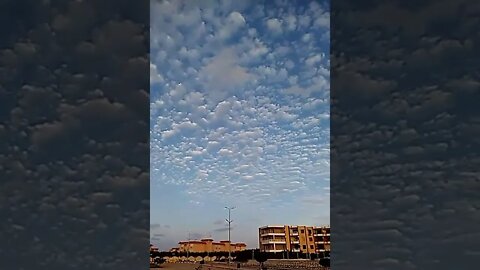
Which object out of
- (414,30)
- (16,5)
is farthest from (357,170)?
(16,5)

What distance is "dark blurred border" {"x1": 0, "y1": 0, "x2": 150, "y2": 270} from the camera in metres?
2.32

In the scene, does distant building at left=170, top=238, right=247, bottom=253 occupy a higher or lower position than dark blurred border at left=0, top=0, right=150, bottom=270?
lower

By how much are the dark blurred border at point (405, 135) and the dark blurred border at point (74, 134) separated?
97cm

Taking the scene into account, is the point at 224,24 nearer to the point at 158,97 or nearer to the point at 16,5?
the point at 158,97

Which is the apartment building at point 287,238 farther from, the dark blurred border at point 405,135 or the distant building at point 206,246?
the dark blurred border at point 405,135

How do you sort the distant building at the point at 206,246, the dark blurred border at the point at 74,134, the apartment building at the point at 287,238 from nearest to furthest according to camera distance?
the dark blurred border at the point at 74,134 → the distant building at the point at 206,246 → the apartment building at the point at 287,238

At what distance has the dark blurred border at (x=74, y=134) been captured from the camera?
7.60ft

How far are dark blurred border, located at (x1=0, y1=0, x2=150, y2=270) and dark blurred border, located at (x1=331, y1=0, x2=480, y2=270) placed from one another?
0.97 m

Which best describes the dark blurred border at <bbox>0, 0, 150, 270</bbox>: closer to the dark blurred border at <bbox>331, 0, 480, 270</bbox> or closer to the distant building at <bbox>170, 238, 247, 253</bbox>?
the dark blurred border at <bbox>331, 0, 480, 270</bbox>

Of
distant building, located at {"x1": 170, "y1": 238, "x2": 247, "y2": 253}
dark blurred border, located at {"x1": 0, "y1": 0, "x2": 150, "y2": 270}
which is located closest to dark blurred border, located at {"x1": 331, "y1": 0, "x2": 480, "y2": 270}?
dark blurred border, located at {"x1": 0, "y1": 0, "x2": 150, "y2": 270}

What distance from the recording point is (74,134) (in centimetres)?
238

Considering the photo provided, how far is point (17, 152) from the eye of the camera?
2.35m

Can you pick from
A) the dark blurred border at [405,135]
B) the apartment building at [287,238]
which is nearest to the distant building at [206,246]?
the apartment building at [287,238]

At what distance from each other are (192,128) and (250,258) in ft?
23.2
